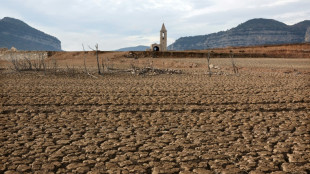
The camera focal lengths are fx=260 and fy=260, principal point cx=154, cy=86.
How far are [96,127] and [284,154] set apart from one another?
111 inches

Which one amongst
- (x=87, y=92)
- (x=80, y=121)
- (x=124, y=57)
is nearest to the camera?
(x=80, y=121)

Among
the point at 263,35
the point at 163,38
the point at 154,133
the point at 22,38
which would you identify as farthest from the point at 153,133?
the point at 22,38

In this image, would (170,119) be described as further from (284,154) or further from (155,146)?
(284,154)

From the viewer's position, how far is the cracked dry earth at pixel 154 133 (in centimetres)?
297

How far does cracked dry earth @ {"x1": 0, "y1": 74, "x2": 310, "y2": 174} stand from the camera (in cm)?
297

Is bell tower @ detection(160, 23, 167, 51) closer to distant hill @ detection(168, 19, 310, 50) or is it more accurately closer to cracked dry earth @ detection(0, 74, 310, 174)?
cracked dry earth @ detection(0, 74, 310, 174)

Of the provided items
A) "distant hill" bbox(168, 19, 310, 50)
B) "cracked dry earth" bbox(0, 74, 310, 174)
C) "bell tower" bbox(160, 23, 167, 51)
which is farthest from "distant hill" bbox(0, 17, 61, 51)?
"cracked dry earth" bbox(0, 74, 310, 174)

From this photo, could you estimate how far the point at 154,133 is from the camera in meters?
4.07

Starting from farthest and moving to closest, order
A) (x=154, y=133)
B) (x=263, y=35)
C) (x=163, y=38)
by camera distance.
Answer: (x=263, y=35), (x=163, y=38), (x=154, y=133)

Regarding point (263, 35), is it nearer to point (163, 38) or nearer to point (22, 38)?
point (163, 38)

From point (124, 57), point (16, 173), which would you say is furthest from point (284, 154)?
point (124, 57)

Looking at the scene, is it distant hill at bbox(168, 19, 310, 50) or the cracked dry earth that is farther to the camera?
distant hill at bbox(168, 19, 310, 50)

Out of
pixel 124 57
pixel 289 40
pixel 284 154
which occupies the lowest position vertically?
pixel 284 154

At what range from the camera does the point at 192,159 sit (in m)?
3.10
